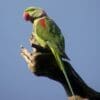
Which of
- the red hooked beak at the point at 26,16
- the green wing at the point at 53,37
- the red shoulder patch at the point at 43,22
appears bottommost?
the green wing at the point at 53,37

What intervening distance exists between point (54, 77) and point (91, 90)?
25cm

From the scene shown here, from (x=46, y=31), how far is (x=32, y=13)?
0.71ft

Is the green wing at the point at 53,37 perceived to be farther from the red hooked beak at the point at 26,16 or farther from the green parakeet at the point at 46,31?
the red hooked beak at the point at 26,16

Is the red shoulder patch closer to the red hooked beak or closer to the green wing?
the green wing

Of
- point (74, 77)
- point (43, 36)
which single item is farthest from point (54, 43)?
point (74, 77)

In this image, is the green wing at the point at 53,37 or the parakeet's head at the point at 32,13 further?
the parakeet's head at the point at 32,13

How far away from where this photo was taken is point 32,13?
2.58 metres

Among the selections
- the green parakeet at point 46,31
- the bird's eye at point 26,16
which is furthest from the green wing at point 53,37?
the bird's eye at point 26,16

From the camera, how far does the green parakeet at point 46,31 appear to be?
7.32ft

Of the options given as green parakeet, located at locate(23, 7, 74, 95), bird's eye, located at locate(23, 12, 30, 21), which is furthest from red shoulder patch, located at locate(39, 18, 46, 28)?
bird's eye, located at locate(23, 12, 30, 21)

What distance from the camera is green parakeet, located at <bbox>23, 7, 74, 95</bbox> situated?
2.23 meters

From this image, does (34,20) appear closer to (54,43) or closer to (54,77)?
(54,43)

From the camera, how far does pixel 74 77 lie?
6.69 feet

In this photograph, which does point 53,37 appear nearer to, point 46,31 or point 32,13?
point 46,31
